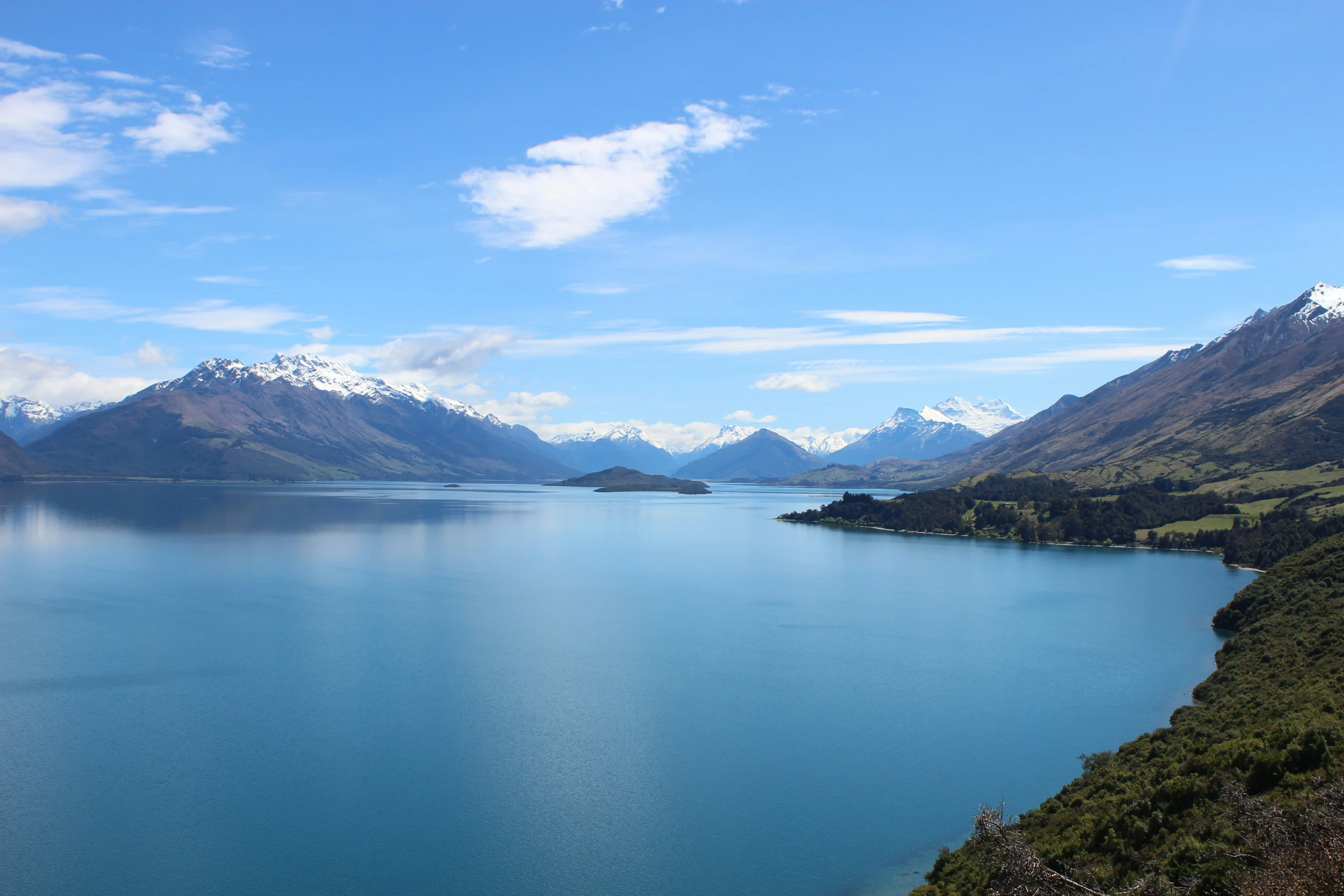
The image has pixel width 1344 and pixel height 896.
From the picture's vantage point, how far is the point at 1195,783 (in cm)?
2556

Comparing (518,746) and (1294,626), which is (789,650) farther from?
(1294,626)

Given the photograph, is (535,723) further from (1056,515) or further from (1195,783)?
(1056,515)

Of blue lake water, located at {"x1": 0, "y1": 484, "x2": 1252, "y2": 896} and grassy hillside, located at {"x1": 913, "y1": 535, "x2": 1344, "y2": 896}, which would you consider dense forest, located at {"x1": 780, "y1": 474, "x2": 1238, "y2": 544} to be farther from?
grassy hillside, located at {"x1": 913, "y1": 535, "x2": 1344, "y2": 896}

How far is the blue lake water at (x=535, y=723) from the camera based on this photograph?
102 ft

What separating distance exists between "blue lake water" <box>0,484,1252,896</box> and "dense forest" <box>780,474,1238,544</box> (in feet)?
201

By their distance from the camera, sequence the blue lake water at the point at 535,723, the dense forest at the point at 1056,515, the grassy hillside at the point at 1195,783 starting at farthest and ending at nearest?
1. the dense forest at the point at 1056,515
2. the blue lake water at the point at 535,723
3. the grassy hillside at the point at 1195,783

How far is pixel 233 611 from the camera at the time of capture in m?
74.4

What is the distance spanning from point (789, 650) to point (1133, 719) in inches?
943

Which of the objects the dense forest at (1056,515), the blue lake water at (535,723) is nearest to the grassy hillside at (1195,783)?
the blue lake water at (535,723)

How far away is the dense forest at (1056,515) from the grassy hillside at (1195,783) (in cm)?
12377

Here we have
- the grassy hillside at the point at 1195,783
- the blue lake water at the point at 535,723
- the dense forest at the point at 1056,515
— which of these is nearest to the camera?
the grassy hillside at the point at 1195,783

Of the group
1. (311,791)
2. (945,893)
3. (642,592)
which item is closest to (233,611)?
(642,592)

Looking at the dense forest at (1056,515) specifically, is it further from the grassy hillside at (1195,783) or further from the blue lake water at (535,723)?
the grassy hillside at (1195,783)

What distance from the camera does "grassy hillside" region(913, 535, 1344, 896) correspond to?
2156 cm
